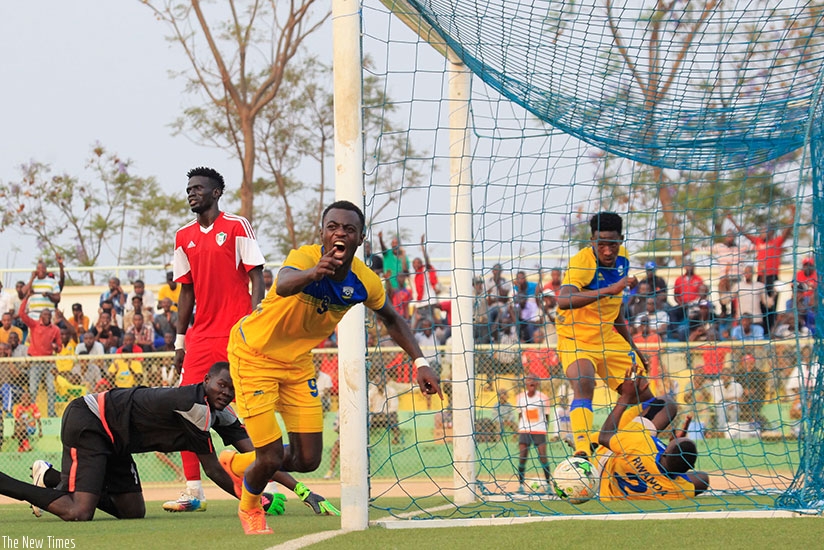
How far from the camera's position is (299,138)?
28797 mm

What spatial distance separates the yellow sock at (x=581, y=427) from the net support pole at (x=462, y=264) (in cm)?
89

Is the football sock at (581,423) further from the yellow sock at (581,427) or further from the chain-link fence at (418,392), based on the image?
the chain-link fence at (418,392)

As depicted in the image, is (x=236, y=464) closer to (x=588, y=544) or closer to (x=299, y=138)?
(x=588, y=544)

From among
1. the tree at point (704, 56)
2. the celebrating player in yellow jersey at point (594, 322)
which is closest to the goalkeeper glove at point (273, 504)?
the celebrating player in yellow jersey at point (594, 322)

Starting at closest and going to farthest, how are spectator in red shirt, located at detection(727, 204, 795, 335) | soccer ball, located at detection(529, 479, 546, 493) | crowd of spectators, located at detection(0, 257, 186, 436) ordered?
soccer ball, located at detection(529, 479, 546, 493), spectator in red shirt, located at detection(727, 204, 795, 335), crowd of spectators, located at detection(0, 257, 186, 436)

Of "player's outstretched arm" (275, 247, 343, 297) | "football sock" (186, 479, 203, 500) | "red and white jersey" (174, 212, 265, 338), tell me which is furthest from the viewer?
"football sock" (186, 479, 203, 500)

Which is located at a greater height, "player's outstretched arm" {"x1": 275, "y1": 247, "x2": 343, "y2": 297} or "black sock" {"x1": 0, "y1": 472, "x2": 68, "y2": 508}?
"player's outstretched arm" {"x1": 275, "y1": 247, "x2": 343, "y2": 297}

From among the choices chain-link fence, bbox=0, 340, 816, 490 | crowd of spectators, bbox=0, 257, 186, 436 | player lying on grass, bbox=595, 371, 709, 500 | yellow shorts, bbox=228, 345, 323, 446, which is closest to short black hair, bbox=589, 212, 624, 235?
player lying on grass, bbox=595, 371, 709, 500

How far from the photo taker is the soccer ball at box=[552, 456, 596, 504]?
7.10m

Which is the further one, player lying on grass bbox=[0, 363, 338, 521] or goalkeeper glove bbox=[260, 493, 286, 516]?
goalkeeper glove bbox=[260, 493, 286, 516]

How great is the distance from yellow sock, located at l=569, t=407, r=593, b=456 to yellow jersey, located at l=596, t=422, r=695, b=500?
185 mm

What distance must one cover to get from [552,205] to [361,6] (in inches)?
92.6

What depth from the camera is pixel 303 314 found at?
17.6 ft

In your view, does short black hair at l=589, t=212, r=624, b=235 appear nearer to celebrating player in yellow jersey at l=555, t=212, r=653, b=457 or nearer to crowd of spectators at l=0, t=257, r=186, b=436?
celebrating player in yellow jersey at l=555, t=212, r=653, b=457
